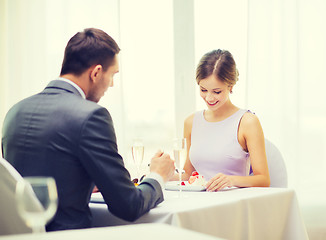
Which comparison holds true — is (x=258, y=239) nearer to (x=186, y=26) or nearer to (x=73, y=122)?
(x=73, y=122)

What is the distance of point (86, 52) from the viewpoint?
192 cm

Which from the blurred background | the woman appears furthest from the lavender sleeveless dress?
the blurred background

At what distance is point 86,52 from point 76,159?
0.47 metres

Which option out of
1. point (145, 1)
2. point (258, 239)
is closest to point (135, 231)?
point (258, 239)

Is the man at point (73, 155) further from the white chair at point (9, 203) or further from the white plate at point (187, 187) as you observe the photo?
the white plate at point (187, 187)

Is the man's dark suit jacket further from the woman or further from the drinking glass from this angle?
the woman

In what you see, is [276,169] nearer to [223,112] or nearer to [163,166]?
[223,112]

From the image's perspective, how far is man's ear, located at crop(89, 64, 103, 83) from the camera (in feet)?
6.34

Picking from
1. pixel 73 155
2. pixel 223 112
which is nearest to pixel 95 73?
pixel 73 155

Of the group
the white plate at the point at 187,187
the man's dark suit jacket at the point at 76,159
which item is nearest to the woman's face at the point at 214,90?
the white plate at the point at 187,187

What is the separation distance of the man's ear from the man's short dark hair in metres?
0.02

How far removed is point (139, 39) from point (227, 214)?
265 cm

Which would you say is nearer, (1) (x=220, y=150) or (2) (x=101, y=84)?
(2) (x=101, y=84)

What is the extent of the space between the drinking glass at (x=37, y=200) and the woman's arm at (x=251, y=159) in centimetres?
117
